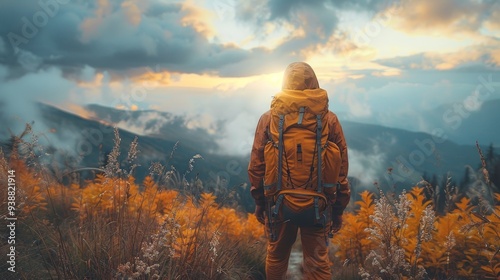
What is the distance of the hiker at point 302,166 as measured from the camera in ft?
12.4

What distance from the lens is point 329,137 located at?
4008 millimetres

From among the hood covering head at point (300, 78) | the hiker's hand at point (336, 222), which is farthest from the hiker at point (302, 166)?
the hiker's hand at point (336, 222)

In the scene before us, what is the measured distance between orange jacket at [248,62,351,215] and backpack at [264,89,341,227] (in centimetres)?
17

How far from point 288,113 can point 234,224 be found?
497 centimetres

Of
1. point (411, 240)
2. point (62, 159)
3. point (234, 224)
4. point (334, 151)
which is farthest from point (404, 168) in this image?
point (62, 159)

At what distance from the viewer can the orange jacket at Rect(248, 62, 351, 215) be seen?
4.01 m

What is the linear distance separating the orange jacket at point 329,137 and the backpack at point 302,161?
17cm

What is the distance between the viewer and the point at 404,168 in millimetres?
5027

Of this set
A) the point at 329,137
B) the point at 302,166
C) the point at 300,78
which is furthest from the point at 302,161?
the point at 300,78

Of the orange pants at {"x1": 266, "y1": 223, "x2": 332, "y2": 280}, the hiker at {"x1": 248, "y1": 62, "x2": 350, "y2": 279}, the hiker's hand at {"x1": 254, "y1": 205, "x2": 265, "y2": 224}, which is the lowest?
the orange pants at {"x1": 266, "y1": 223, "x2": 332, "y2": 280}

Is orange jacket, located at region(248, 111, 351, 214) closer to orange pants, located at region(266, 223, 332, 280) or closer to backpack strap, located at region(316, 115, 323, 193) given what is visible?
backpack strap, located at region(316, 115, 323, 193)

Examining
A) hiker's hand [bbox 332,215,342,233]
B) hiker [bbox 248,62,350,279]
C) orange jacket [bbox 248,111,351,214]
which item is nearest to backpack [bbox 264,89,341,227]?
hiker [bbox 248,62,350,279]

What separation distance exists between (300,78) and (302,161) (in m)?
0.95

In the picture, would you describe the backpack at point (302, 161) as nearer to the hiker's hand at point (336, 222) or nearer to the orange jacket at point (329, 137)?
the orange jacket at point (329, 137)
